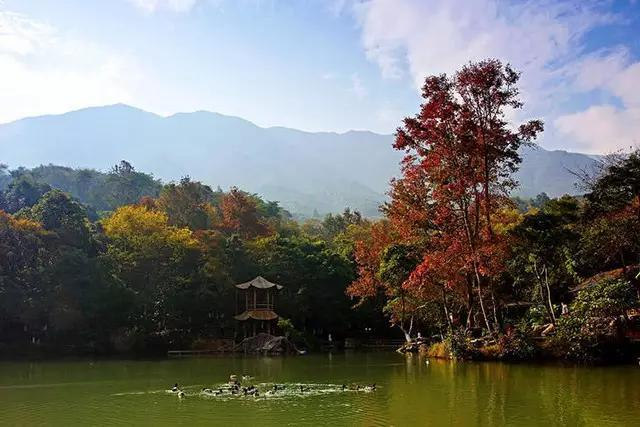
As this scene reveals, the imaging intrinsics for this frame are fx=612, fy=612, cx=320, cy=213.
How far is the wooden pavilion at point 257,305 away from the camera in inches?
1284

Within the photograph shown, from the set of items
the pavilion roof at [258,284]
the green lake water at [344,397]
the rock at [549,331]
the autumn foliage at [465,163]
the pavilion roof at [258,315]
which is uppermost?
the autumn foliage at [465,163]

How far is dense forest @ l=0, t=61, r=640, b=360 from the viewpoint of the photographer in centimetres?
2134

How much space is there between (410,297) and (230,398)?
15.3 meters

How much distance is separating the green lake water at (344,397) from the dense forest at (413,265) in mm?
3532

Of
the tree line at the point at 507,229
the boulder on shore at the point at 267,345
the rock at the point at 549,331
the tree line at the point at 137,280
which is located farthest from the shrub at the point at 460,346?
the tree line at the point at 137,280

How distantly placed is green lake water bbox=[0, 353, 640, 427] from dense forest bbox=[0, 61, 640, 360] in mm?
3532

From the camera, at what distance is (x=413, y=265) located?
26.2 metres

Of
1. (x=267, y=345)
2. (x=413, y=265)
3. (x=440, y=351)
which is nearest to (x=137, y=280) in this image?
(x=267, y=345)

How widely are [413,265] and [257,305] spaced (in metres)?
10.9

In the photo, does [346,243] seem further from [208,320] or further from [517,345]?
[517,345]

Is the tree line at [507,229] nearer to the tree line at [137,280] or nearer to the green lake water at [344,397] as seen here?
the green lake water at [344,397]

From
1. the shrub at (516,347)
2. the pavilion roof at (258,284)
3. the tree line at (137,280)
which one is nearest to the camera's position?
the shrub at (516,347)

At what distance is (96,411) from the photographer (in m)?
12.4

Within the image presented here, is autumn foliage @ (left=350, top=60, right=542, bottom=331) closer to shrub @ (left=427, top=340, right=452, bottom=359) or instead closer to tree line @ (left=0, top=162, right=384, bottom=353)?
shrub @ (left=427, top=340, right=452, bottom=359)
